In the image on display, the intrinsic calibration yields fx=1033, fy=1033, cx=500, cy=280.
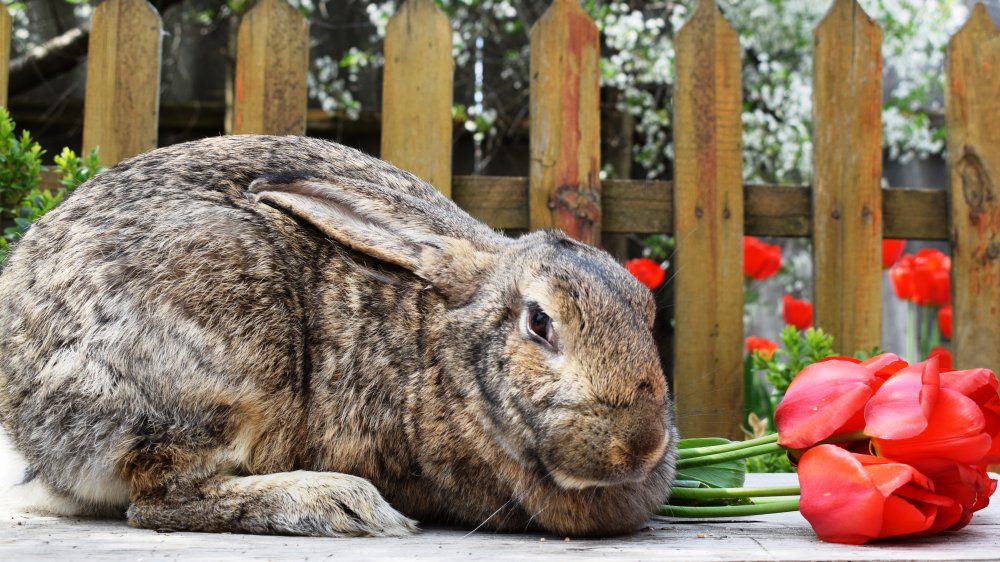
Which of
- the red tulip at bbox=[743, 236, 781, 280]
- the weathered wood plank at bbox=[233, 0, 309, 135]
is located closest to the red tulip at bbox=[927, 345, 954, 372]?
the red tulip at bbox=[743, 236, 781, 280]

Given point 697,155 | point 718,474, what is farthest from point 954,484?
point 697,155

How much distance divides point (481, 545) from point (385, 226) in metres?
0.80

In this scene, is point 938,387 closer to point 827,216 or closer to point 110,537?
point 110,537

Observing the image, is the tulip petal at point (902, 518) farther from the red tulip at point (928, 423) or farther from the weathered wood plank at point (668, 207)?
the weathered wood plank at point (668, 207)

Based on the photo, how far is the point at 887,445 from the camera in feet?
6.51

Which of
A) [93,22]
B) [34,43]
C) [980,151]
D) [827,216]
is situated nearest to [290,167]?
[93,22]

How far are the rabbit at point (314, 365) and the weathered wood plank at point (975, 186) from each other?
2596 millimetres

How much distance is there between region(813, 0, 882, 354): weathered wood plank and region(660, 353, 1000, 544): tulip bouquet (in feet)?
7.12

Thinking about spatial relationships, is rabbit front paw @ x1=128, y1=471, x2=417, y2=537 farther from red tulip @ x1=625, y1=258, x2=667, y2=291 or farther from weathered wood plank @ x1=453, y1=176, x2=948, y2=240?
red tulip @ x1=625, y1=258, x2=667, y2=291

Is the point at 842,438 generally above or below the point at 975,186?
below

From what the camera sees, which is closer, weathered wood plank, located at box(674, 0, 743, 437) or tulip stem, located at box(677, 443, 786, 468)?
tulip stem, located at box(677, 443, 786, 468)

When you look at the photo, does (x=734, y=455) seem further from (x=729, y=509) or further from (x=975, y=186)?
(x=975, y=186)

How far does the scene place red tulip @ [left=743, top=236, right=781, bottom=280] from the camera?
4582 mm

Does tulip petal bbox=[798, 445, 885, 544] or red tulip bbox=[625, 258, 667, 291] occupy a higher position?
red tulip bbox=[625, 258, 667, 291]
